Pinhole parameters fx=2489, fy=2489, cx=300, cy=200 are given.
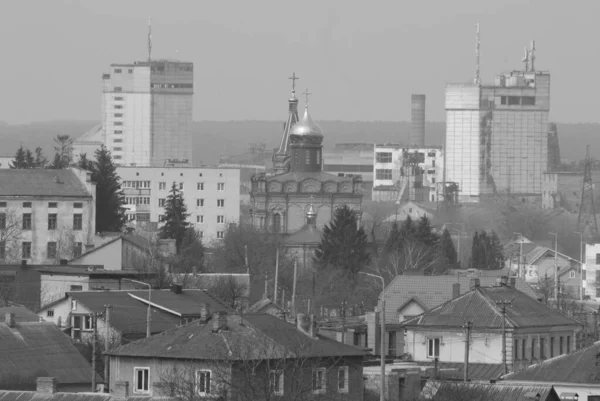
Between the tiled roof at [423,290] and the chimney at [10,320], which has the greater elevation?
the chimney at [10,320]

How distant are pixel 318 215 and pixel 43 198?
3907 centimetres

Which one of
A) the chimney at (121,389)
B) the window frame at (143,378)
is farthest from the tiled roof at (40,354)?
the chimney at (121,389)

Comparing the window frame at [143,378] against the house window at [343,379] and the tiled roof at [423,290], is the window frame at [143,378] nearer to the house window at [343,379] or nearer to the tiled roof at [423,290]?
the house window at [343,379]

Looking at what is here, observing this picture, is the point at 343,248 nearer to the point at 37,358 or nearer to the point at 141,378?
the point at 37,358

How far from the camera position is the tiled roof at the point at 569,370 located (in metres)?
54.5

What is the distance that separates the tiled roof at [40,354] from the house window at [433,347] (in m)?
13.2

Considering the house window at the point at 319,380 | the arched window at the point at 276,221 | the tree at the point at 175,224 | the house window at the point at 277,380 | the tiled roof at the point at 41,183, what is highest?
the tiled roof at the point at 41,183

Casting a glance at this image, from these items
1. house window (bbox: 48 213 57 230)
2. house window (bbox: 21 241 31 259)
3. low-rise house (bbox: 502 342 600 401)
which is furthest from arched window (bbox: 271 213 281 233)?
low-rise house (bbox: 502 342 600 401)

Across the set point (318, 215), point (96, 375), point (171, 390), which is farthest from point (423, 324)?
point (318, 215)

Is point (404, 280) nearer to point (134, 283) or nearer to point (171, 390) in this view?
point (134, 283)

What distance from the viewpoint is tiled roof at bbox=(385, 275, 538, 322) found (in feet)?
241

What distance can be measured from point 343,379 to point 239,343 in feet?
8.65

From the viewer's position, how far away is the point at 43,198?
109 m

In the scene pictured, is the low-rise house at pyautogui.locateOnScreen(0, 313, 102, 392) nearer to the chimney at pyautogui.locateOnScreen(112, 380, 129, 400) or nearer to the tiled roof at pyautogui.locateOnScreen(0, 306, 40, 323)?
the tiled roof at pyautogui.locateOnScreen(0, 306, 40, 323)
